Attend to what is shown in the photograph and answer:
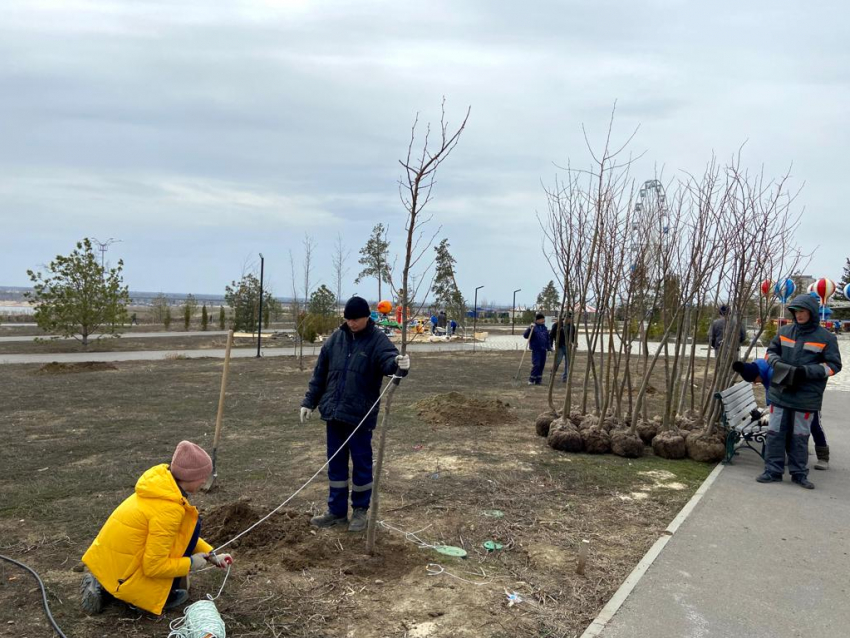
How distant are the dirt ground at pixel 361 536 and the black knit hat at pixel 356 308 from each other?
5.14 ft

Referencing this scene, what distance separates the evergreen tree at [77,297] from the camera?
58.6 feet

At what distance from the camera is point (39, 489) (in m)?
5.41

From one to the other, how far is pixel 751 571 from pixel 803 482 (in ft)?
8.54

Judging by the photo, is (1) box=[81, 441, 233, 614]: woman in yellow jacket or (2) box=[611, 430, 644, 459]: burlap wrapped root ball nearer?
(1) box=[81, 441, 233, 614]: woman in yellow jacket

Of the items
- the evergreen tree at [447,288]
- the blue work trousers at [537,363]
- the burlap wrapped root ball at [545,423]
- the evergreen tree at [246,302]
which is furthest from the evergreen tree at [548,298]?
the burlap wrapped root ball at [545,423]

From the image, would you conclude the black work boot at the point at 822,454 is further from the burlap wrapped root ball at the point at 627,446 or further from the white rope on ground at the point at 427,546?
the white rope on ground at the point at 427,546

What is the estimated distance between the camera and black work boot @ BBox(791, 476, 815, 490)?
19.6 ft

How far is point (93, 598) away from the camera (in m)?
3.19

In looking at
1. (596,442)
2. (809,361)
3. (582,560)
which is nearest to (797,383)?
(809,361)

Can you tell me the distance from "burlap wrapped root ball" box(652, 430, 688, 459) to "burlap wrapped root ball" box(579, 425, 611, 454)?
55 cm

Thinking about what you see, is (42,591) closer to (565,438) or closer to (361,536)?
(361,536)

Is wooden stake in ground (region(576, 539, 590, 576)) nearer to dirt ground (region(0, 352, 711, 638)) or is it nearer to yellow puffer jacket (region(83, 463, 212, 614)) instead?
dirt ground (region(0, 352, 711, 638))

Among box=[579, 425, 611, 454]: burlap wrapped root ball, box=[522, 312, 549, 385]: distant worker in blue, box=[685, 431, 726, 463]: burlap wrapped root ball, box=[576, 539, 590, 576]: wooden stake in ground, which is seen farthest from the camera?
box=[522, 312, 549, 385]: distant worker in blue

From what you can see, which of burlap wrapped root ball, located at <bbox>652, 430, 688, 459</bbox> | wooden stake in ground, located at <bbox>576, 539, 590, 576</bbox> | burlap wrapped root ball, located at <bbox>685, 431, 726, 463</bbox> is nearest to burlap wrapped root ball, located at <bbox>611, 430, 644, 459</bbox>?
burlap wrapped root ball, located at <bbox>652, 430, 688, 459</bbox>
